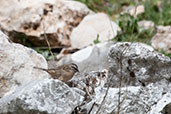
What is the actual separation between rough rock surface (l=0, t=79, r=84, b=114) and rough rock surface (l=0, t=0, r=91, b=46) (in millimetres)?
3408

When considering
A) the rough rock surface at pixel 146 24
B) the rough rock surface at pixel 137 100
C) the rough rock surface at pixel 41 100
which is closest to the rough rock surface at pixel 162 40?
the rough rock surface at pixel 146 24

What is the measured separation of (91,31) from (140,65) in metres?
3.21

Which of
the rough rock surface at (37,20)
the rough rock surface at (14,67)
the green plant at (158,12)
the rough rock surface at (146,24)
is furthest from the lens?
the green plant at (158,12)

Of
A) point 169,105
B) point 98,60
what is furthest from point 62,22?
point 169,105

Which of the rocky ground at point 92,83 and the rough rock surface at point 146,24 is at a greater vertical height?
the rocky ground at point 92,83

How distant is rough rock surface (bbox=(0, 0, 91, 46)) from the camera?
6902mm

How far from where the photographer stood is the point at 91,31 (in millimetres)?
7230

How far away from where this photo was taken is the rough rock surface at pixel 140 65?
4.06 meters

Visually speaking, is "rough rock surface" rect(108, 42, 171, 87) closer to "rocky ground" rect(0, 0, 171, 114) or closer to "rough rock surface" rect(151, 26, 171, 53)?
"rocky ground" rect(0, 0, 171, 114)

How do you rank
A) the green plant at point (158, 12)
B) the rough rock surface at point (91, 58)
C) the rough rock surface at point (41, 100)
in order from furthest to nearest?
1. the green plant at point (158, 12)
2. the rough rock surface at point (91, 58)
3. the rough rock surface at point (41, 100)

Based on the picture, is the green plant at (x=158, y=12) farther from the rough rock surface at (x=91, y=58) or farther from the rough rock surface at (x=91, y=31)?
the rough rock surface at (x=91, y=58)

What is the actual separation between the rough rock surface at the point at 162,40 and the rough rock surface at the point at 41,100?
3.74 m

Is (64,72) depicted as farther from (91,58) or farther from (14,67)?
(91,58)

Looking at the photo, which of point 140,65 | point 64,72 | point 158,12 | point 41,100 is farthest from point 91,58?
point 158,12
